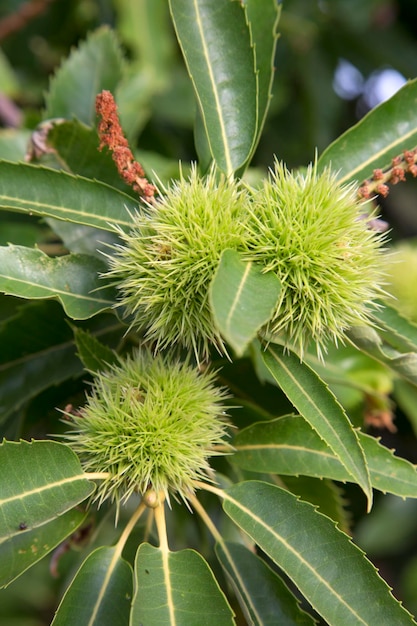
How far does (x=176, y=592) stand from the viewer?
107 cm

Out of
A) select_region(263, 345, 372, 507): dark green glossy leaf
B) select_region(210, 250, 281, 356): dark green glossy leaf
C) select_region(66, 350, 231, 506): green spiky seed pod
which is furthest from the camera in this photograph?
select_region(66, 350, 231, 506): green spiky seed pod

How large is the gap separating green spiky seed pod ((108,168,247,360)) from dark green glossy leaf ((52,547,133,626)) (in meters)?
0.39

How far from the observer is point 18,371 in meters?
1.38

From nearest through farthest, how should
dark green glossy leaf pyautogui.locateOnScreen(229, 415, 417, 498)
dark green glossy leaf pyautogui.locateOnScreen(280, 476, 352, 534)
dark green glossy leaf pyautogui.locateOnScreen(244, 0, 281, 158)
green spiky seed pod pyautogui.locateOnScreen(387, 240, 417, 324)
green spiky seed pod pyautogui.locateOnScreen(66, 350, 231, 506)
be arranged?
green spiky seed pod pyautogui.locateOnScreen(66, 350, 231, 506) < dark green glossy leaf pyautogui.locateOnScreen(229, 415, 417, 498) < dark green glossy leaf pyautogui.locateOnScreen(244, 0, 281, 158) < dark green glossy leaf pyautogui.locateOnScreen(280, 476, 352, 534) < green spiky seed pod pyautogui.locateOnScreen(387, 240, 417, 324)

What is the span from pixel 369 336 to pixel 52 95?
3.97ft

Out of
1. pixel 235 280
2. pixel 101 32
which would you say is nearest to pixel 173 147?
pixel 101 32

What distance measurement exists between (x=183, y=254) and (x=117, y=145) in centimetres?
25

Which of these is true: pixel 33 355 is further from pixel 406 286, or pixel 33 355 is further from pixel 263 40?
pixel 406 286

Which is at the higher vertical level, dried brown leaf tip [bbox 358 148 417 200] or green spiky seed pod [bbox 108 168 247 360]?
dried brown leaf tip [bbox 358 148 417 200]

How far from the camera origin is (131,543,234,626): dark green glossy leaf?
1037 mm

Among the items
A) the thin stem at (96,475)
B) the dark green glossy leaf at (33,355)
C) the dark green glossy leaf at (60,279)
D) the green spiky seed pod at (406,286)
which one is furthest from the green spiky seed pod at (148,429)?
the green spiky seed pod at (406,286)

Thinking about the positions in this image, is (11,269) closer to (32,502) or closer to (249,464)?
(32,502)

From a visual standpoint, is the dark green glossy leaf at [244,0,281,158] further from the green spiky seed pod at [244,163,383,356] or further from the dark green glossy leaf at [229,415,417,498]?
the dark green glossy leaf at [229,415,417,498]

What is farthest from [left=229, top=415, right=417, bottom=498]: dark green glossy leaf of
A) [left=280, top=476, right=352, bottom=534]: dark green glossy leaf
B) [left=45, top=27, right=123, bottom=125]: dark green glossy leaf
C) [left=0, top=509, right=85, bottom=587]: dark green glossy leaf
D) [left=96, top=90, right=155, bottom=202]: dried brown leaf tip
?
[left=45, top=27, right=123, bottom=125]: dark green glossy leaf
